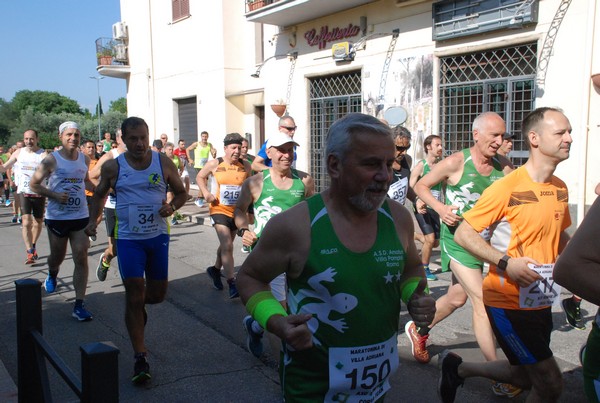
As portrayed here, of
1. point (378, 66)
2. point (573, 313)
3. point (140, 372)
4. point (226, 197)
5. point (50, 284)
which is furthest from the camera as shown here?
point (378, 66)

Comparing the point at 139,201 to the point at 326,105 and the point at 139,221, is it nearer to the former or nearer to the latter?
the point at 139,221

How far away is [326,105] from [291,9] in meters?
2.65

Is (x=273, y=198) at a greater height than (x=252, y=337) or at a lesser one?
greater

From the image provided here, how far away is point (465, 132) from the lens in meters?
11.9

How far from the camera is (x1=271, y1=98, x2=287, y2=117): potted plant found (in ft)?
54.1

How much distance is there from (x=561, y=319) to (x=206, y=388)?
12.4 ft

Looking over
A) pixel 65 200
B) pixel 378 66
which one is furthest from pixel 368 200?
pixel 378 66

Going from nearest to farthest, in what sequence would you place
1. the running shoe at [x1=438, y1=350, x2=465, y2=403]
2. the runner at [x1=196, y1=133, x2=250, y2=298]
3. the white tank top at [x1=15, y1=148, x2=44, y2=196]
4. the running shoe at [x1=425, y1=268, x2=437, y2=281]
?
the running shoe at [x1=438, y1=350, x2=465, y2=403]
the runner at [x1=196, y1=133, x2=250, y2=298]
the running shoe at [x1=425, y1=268, x2=437, y2=281]
the white tank top at [x1=15, y1=148, x2=44, y2=196]

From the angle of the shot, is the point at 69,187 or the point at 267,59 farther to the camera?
the point at 267,59

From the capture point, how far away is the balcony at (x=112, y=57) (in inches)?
974

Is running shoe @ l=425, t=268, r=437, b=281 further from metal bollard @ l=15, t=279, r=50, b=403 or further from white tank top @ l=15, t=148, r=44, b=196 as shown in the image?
white tank top @ l=15, t=148, r=44, b=196

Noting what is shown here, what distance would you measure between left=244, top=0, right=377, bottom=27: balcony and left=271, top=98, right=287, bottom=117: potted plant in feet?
7.16

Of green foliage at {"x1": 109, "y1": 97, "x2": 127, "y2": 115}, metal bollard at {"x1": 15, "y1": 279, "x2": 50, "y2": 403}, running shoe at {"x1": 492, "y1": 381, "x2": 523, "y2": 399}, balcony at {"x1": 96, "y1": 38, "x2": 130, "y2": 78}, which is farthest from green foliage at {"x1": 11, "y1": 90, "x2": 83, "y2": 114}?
running shoe at {"x1": 492, "y1": 381, "x2": 523, "y2": 399}

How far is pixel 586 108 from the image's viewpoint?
929cm
